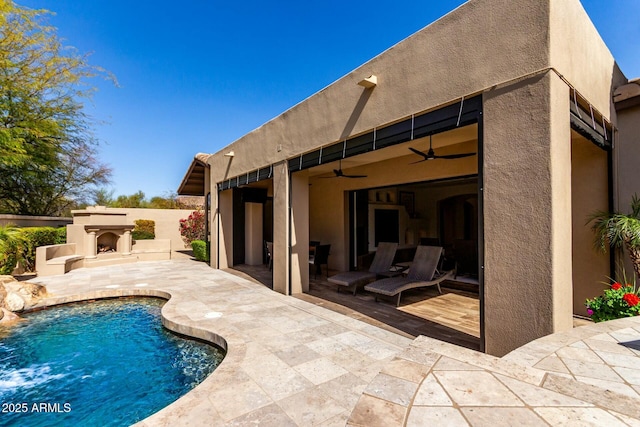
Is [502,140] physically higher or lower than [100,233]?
higher

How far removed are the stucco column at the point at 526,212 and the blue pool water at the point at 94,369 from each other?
4.36m

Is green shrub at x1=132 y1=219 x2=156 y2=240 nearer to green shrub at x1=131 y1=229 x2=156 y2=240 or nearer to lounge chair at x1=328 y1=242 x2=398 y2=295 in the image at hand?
green shrub at x1=131 y1=229 x2=156 y2=240

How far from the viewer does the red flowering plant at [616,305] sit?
14.1ft

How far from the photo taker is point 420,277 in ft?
24.3

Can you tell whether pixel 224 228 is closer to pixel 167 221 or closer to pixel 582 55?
pixel 167 221

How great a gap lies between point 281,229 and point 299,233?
0.53 meters

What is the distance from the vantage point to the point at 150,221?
21.1 m

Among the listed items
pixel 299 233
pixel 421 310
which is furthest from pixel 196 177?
pixel 421 310

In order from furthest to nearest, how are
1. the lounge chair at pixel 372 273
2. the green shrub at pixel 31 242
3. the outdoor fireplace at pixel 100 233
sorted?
the outdoor fireplace at pixel 100 233 → the green shrub at pixel 31 242 → the lounge chair at pixel 372 273

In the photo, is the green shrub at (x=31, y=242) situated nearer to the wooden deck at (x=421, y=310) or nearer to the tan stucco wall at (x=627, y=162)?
the wooden deck at (x=421, y=310)

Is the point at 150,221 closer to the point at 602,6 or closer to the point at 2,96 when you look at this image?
the point at 2,96

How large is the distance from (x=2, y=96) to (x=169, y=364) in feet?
50.0

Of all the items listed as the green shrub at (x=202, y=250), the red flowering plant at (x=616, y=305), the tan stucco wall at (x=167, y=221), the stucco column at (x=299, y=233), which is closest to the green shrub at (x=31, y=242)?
the green shrub at (x=202, y=250)

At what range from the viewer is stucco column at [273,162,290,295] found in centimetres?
822
